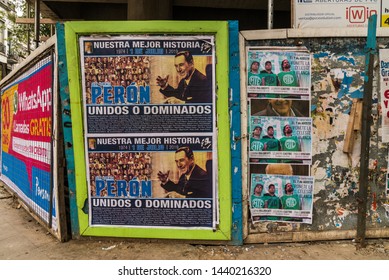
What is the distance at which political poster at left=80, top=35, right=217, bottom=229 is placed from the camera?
3.07 metres

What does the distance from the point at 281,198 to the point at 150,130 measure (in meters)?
1.70

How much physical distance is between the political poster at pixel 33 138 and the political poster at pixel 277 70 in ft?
7.87

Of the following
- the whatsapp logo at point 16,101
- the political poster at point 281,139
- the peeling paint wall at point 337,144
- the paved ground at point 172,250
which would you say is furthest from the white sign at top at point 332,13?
the whatsapp logo at point 16,101

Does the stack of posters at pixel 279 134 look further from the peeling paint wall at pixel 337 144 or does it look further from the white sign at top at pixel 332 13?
the white sign at top at pixel 332 13

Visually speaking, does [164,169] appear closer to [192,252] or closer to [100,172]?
[100,172]

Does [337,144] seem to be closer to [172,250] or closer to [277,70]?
[277,70]

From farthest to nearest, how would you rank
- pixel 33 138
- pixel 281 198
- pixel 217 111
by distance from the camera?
pixel 33 138
pixel 281 198
pixel 217 111

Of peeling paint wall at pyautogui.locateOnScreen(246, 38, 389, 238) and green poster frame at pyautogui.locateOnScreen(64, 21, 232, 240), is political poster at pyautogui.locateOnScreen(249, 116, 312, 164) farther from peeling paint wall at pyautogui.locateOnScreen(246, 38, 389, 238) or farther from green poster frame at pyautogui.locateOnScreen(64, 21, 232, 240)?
green poster frame at pyautogui.locateOnScreen(64, 21, 232, 240)

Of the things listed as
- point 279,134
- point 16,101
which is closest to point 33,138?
point 16,101

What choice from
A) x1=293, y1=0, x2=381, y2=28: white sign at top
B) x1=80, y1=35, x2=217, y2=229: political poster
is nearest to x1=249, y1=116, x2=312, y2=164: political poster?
x1=80, y1=35, x2=217, y2=229: political poster

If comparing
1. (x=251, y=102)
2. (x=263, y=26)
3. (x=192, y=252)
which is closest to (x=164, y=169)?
(x=192, y=252)

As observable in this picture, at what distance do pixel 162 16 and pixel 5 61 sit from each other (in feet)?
81.6

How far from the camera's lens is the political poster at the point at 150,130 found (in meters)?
3.07

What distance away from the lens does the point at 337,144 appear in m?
3.18
